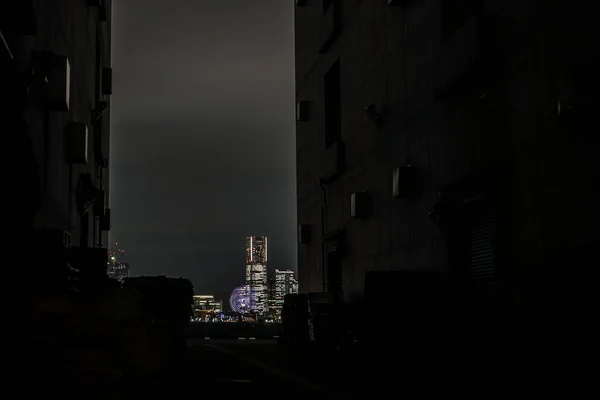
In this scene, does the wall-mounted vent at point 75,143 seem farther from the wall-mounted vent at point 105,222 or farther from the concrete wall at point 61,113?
the wall-mounted vent at point 105,222

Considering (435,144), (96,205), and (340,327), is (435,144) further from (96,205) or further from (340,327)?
(96,205)

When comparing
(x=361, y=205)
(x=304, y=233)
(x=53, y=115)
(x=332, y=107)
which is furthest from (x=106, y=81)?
(x=53, y=115)

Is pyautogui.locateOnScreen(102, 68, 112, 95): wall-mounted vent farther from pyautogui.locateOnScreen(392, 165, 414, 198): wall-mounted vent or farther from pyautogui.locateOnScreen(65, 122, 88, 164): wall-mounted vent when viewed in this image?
pyautogui.locateOnScreen(392, 165, 414, 198): wall-mounted vent

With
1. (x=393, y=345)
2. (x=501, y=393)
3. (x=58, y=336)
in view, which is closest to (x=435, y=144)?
(x=393, y=345)

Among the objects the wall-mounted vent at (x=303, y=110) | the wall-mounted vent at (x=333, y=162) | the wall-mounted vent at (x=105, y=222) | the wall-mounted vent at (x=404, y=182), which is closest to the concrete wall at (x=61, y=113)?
the wall-mounted vent at (x=105, y=222)

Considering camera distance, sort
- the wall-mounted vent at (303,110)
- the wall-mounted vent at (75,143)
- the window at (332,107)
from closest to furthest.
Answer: the wall-mounted vent at (75,143) → the window at (332,107) → the wall-mounted vent at (303,110)

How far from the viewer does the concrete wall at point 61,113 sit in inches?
608

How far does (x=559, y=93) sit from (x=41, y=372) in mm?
9225

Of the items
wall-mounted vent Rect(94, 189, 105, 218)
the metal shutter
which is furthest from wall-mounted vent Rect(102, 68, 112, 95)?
the metal shutter

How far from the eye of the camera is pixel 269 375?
16.7 meters

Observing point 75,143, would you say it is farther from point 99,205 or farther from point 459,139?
point 459,139

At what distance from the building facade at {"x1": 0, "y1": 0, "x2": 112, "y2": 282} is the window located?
8842 mm

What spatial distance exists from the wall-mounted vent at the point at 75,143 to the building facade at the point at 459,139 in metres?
8.03

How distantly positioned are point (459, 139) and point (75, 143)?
9.28m
